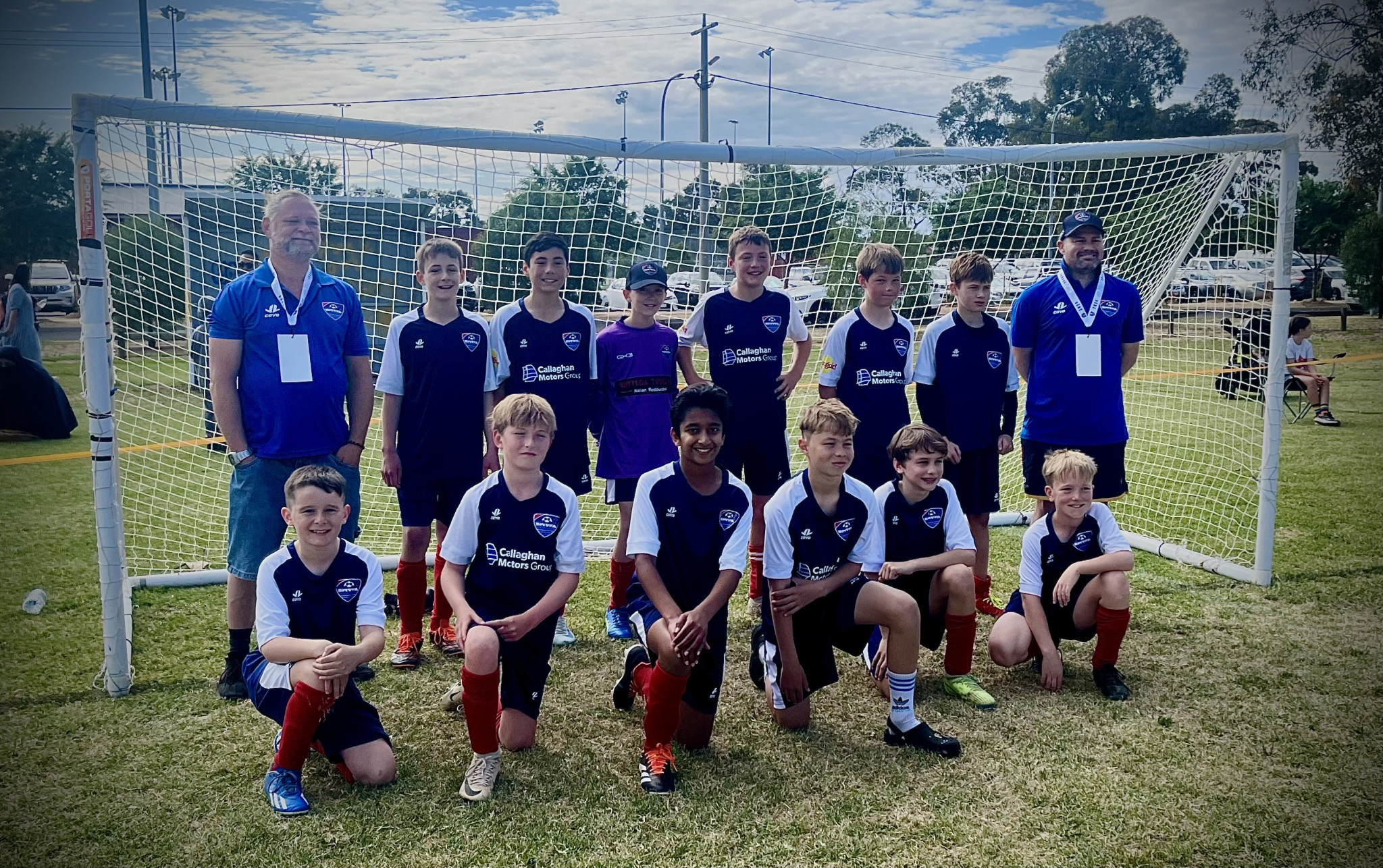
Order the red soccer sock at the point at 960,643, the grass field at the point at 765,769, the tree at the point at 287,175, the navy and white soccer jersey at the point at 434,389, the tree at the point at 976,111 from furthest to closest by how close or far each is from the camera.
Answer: the tree at the point at 976,111 → the tree at the point at 287,175 → the navy and white soccer jersey at the point at 434,389 → the red soccer sock at the point at 960,643 → the grass field at the point at 765,769

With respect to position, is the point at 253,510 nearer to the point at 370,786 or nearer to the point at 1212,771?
the point at 370,786

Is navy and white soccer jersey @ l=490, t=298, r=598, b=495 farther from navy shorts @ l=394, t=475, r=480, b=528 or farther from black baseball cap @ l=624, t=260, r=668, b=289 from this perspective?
navy shorts @ l=394, t=475, r=480, b=528

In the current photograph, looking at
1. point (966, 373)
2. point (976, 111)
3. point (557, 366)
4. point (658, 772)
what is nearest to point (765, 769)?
point (658, 772)

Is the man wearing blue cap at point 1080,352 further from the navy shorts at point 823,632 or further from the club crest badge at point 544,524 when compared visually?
the club crest badge at point 544,524

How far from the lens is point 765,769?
10.7ft

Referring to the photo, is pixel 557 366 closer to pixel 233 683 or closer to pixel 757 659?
pixel 757 659

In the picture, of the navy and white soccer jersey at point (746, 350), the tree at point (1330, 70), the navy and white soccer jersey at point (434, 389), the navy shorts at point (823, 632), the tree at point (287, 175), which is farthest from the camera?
the tree at point (1330, 70)

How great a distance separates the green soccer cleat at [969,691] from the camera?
376 centimetres

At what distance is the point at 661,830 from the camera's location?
2.85 m

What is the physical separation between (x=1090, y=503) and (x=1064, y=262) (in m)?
1.39

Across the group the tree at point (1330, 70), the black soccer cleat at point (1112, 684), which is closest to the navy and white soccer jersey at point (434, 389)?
the black soccer cleat at point (1112, 684)

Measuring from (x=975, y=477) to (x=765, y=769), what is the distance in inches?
80.5

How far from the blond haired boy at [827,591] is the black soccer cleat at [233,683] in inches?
87.4

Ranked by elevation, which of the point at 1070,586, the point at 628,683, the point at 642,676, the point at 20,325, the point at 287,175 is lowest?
the point at 628,683
